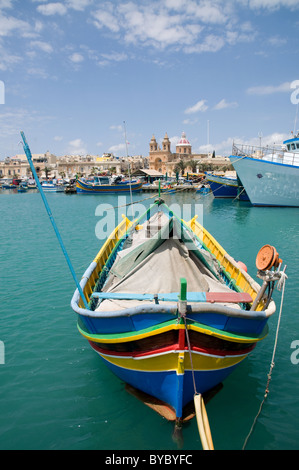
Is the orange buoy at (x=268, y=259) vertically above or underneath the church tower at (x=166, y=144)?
underneath

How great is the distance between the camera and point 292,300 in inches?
435

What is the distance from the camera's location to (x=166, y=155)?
123m

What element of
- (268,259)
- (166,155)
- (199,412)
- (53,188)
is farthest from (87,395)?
(166,155)

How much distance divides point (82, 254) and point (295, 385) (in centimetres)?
1309

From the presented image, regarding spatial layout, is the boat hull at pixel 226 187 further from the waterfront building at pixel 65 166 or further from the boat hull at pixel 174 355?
the waterfront building at pixel 65 166

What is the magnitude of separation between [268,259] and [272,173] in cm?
3401

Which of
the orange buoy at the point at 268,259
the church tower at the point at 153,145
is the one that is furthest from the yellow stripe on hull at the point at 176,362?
the church tower at the point at 153,145

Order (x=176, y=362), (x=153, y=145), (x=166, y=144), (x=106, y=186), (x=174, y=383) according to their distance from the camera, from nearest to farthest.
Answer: (x=176, y=362), (x=174, y=383), (x=106, y=186), (x=166, y=144), (x=153, y=145)

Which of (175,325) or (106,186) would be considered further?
(106,186)

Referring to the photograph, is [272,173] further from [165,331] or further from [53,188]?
[53,188]

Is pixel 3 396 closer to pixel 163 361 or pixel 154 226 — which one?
pixel 163 361

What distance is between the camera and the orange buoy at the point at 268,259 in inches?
212
